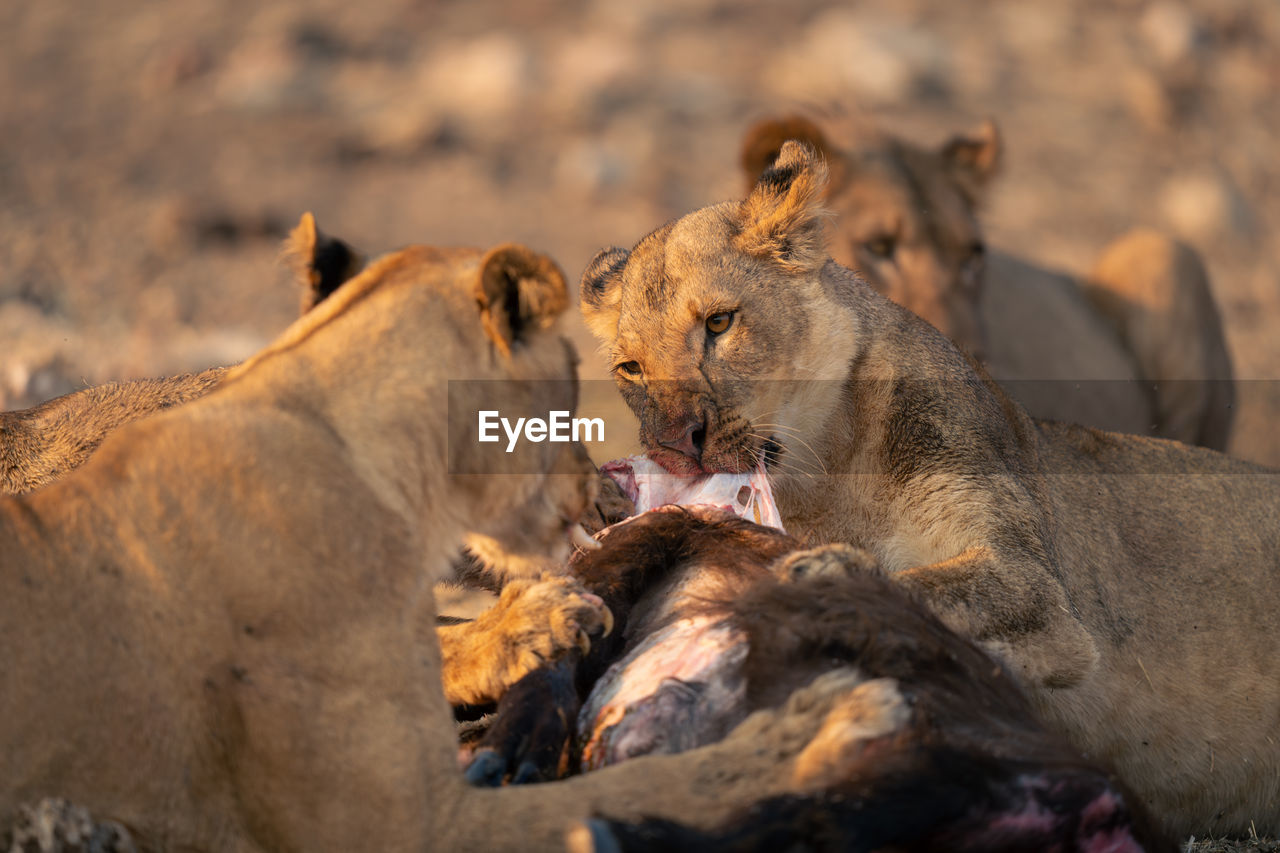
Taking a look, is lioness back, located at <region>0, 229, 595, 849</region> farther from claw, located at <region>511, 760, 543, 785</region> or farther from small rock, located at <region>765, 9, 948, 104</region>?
small rock, located at <region>765, 9, 948, 104</region>

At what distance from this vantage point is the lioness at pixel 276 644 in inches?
103

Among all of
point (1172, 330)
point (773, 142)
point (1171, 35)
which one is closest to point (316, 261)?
point (773, 142)

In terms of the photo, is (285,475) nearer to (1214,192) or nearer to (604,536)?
(604,536)

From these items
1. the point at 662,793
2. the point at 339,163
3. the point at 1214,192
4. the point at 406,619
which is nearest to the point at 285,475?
the point at 406,619

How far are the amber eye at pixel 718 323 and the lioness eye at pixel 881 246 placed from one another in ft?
9.70

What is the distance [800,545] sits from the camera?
11.7 feet

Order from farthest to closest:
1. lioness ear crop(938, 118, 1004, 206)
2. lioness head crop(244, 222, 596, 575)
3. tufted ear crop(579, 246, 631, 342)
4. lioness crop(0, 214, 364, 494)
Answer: lioness ear crop(938, 118, 1004, 206) → tufted ear crop(579, 246, 631, 342) → lioness crop(0, 214, 364, 494) → lioness head crop(244, 222, 596, 575)

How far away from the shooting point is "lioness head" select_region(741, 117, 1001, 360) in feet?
23.2

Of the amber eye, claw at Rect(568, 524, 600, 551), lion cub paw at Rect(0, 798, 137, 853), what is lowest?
lion cub paw at Rect(0, 798, 137, 853)

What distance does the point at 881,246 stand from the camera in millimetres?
7246

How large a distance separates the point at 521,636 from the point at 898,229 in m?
4.44

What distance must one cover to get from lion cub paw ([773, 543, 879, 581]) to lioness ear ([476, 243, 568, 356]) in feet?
2.64

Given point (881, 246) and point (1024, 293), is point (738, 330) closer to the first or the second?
point (881, 246)

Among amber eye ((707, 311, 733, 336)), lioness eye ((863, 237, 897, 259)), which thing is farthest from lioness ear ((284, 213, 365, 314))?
lioness eye ((863, 237, 897, 259))
